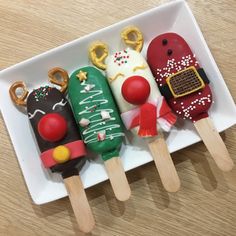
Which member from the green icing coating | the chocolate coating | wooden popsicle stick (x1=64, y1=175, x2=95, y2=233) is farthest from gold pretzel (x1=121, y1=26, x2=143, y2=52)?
wooden popsicle stick (x1=64, y1=175, x2=95, y2=233)

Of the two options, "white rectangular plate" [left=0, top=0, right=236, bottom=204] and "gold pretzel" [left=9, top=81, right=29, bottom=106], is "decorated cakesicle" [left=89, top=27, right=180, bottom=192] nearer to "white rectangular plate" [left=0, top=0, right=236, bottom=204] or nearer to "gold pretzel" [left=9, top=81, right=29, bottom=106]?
"white rectangular plate" [left=0, top=0, right=236, bottom=204]

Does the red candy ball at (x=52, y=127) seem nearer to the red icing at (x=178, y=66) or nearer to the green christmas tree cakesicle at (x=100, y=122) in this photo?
the green christmas tree cakesicle at (x=100, y=122)

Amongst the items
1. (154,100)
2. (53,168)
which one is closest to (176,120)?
(154,100)

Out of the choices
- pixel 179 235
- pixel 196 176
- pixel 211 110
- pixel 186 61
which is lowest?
pixel 179 235

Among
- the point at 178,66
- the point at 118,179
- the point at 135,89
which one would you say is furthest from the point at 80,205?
the point at 178,66

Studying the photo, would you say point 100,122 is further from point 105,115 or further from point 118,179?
point 118,179

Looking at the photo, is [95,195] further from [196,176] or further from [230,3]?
[230,3]

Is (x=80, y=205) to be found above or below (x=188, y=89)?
below

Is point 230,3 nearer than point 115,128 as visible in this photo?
No
